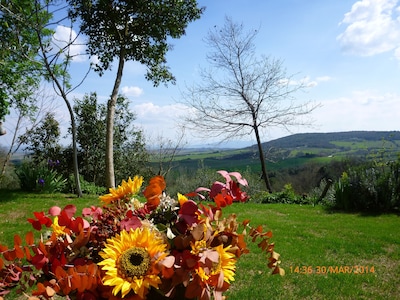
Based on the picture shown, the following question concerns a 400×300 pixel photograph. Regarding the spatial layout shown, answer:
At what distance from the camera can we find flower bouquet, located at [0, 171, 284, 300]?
0.74m

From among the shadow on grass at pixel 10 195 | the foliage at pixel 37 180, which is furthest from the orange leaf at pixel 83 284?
the foliage at pixel 37 180

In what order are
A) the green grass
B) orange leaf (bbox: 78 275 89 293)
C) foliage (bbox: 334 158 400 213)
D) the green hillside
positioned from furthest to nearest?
the green hillside < foliage (bbox: 334 158 400 213) < the green grass < orange leaf (bbox: 78 275 89 293)

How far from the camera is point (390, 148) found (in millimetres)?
9039

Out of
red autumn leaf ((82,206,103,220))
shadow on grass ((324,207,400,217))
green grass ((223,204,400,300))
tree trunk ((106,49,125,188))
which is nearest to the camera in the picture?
red autumn leaf ((82,206,103,220))

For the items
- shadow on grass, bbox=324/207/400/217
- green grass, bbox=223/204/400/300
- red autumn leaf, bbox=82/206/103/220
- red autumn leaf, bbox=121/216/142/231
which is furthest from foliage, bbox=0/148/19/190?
red autumn leaf, bbox=121/216/142/231

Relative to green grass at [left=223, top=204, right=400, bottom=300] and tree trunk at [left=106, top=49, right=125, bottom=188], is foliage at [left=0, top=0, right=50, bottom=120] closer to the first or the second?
tree trunk at [left=106, top=49, right=125, bottom=188]

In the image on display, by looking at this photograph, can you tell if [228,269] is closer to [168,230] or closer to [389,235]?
[168,230]

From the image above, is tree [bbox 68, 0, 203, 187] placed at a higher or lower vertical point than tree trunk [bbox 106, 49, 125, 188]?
higher

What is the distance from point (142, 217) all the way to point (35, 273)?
32cm

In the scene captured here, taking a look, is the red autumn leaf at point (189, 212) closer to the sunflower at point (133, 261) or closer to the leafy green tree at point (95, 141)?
the sunflower at point (133, 261)

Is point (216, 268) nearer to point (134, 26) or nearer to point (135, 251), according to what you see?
point (135, 251)

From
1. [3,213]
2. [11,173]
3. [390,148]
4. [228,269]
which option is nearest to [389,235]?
[390,148]

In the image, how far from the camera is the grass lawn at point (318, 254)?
3.46 metres

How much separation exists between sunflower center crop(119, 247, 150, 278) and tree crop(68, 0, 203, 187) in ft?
25.5
